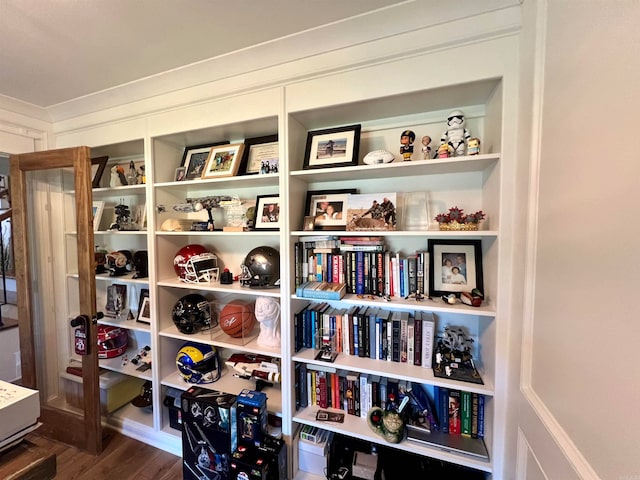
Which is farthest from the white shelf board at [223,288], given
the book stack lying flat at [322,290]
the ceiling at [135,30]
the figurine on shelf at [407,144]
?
the ceiling at [135,30]

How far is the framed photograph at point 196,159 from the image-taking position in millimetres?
1712

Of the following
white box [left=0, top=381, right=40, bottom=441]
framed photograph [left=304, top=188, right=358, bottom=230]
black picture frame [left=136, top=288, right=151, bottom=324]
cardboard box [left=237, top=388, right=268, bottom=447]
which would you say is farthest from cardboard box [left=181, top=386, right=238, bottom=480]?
framed photograph [left=304, top=188, right=358, bottom=230]

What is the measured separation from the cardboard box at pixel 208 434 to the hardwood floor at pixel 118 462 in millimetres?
249

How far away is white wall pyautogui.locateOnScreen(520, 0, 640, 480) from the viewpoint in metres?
0.52

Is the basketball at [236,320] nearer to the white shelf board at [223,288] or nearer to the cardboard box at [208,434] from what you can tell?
the white shelf board at [223,288]

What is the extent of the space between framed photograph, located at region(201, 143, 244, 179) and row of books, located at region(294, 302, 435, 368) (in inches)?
38.9

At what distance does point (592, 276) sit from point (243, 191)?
1717mm

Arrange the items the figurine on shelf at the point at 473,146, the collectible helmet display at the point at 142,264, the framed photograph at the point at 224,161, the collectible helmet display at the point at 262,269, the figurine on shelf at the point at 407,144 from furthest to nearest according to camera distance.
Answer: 1. the collectible helmet display at the point at 142,264
2. the framed photograph at the point at 224,161
3. the collectible helmet display at the point at 262,269
4. the figurine on shelf at the point at 407,144
5. the figurine on shelf at the point at 473,146

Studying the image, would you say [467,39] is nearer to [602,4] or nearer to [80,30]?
[602,4]

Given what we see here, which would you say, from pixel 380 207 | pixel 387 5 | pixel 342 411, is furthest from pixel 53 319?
pixel 387 5

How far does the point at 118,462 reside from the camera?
1.60m

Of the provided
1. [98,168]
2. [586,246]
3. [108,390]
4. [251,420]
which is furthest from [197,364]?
[586,246]

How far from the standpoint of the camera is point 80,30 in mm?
1145

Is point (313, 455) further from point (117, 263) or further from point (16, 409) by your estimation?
point (117, 263)
